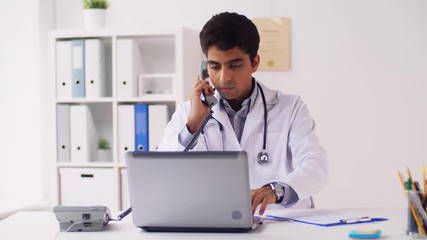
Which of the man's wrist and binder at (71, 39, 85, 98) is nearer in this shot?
the man's wrist

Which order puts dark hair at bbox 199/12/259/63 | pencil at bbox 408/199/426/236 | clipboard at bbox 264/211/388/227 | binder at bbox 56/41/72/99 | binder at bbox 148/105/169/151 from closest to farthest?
pencil at bbox 408/199/426/236
clipboard at bbox 264/211/388/227
dark hair at bbox 199/12/259/63
binder at bbox 148/105/169/151
binder at bbox 56/41/72/99

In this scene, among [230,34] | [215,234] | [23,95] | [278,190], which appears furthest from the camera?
[23,95]

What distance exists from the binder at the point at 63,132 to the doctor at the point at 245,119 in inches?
55.8

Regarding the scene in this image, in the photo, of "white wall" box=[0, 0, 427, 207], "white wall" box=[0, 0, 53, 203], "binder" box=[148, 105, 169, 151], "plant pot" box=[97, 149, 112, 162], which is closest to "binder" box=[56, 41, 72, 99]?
"white wall" box=[0, 0, 53, 203]

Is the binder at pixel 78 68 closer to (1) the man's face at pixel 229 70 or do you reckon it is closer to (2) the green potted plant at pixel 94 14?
(2) the green potted plant at pixel 94 14

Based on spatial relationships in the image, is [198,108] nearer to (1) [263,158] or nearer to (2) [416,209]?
(1) [263,158]

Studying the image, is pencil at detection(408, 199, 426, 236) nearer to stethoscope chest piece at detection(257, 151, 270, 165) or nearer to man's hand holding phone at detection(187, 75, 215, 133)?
stethoscope chest piece at detection(257, 151, 270, 165)

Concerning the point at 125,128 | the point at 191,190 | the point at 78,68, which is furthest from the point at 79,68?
the point at 191,190

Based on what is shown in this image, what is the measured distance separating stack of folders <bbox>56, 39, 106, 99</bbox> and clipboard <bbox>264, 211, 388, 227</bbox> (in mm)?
1943

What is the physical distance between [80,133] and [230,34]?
168 cm

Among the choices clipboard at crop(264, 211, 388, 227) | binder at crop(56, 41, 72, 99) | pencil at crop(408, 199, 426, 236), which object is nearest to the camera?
pencil at crop(408, 199, 426, 236)

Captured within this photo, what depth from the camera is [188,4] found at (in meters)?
3.91

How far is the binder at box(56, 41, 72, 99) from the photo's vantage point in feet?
12.3

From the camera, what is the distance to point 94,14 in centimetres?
379
